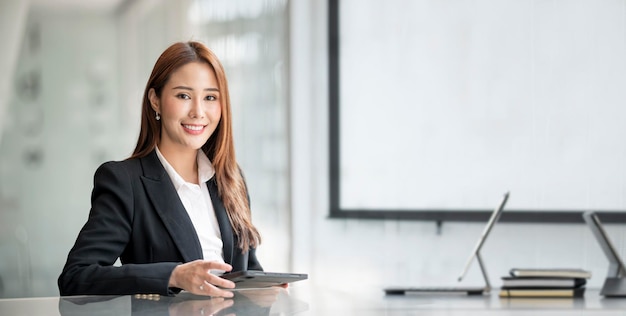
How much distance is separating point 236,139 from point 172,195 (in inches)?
108

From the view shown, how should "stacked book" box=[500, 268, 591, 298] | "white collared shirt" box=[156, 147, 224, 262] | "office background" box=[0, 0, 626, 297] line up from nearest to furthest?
1. "white collared shirt" box=[156, 147, 224, 262]
2. "stacked book" box=[500, 268, 591, 298]
3. "office background" box=[0, 0, 626, 297]

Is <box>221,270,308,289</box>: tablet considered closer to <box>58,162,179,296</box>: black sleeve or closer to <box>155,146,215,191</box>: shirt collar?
<box>58,162,179,296</box>: black sleeve

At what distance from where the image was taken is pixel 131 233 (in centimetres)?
233

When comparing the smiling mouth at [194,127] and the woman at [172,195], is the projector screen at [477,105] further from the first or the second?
the smiling mouth at [194,127]

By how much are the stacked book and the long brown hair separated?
3.22 ft

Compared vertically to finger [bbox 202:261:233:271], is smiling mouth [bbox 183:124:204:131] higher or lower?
higher

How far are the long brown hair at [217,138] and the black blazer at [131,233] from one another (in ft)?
0.11

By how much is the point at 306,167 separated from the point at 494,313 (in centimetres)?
305

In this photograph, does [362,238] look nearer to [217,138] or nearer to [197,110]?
[217,138]

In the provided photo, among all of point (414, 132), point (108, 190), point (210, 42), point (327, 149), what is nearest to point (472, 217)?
point (414, 132)

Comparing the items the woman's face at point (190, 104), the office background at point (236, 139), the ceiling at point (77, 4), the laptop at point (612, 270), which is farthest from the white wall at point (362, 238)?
the woman's face at point (190, 104)

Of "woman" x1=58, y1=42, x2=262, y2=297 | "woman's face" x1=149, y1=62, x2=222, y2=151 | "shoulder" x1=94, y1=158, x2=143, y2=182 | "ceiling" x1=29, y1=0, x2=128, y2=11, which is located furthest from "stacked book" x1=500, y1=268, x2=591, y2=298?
"ceiling" x1=29, y1=0, x2=128, y2=11

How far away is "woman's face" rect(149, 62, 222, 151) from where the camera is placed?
7.84 feet

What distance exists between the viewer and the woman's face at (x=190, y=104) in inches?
94.1
